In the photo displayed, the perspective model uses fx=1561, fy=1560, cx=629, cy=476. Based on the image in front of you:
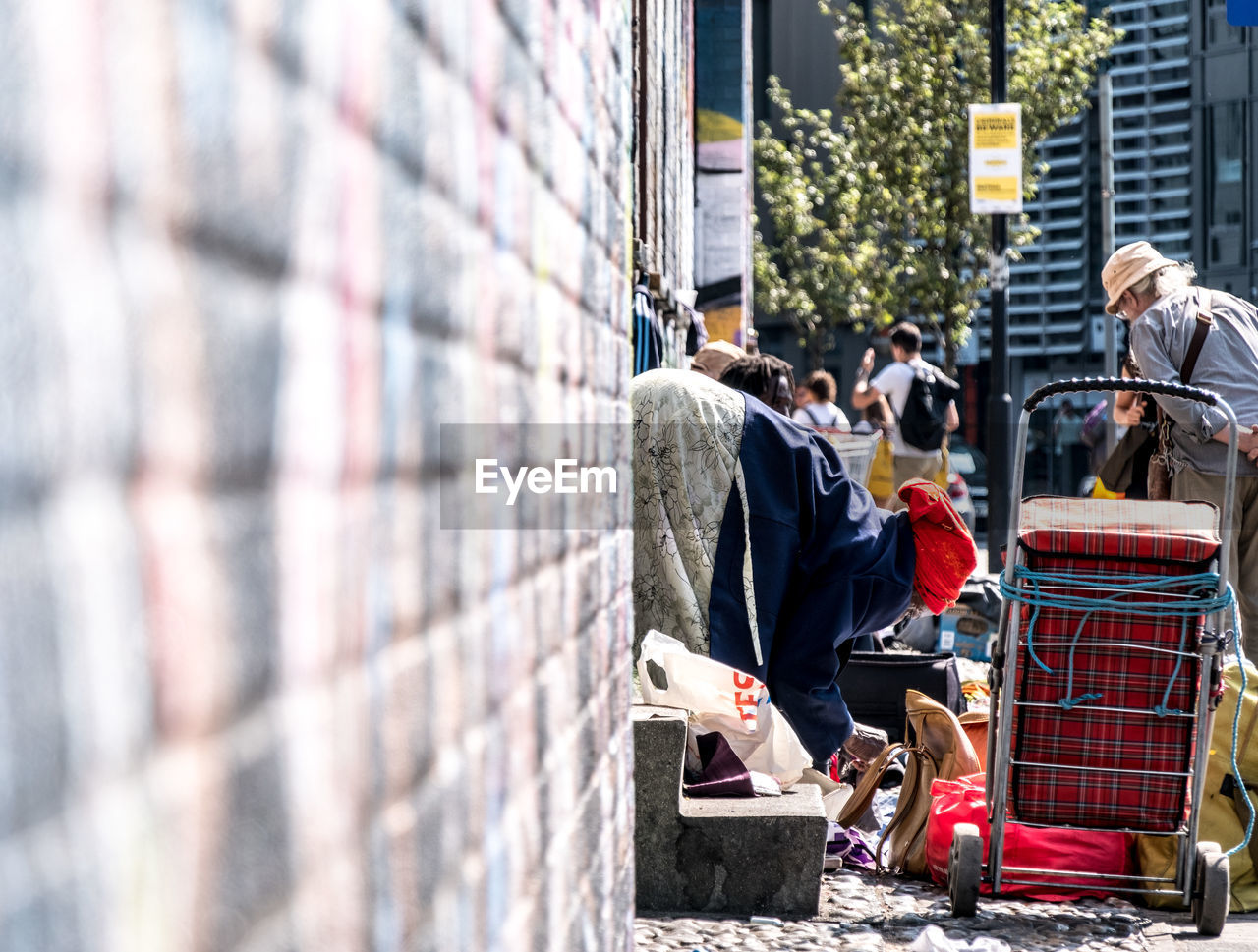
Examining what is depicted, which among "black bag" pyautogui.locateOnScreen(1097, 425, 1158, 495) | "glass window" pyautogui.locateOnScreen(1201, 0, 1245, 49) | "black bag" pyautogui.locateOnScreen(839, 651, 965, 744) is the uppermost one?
"glass window" pyautogui.locateOnScreen(1201, 0, 1245, 49)

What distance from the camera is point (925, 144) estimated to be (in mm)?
24469

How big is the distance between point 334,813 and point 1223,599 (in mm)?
3680

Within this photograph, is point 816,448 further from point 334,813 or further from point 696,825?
point 334,813

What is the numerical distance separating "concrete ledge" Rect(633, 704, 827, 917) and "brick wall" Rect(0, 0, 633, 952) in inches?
99.4

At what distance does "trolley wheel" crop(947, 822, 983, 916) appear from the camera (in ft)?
14.1

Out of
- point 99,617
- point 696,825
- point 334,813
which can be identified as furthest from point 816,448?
point 99,617

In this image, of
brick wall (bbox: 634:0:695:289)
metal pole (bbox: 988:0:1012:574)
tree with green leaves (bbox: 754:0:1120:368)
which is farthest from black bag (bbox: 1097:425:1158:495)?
tree with green leaves (bbox: 754:0:1120:368)

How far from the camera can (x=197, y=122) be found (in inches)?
32.1

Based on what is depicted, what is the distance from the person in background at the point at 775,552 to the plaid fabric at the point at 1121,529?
31cm

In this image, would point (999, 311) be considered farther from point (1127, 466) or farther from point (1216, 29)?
point (1216, 29)

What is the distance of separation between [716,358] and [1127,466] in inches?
65.9

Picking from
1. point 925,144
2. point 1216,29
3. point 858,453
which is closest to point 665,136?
point 858,453

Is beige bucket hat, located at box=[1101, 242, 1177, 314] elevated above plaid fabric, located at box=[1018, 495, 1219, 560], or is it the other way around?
beige bucket hat, located at box=[1101, 242, 1177, 314]

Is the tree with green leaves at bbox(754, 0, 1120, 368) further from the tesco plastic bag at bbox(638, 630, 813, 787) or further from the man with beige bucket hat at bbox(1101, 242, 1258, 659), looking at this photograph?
the tesco plastic bag at bbox(638, 630, 813, 787)
